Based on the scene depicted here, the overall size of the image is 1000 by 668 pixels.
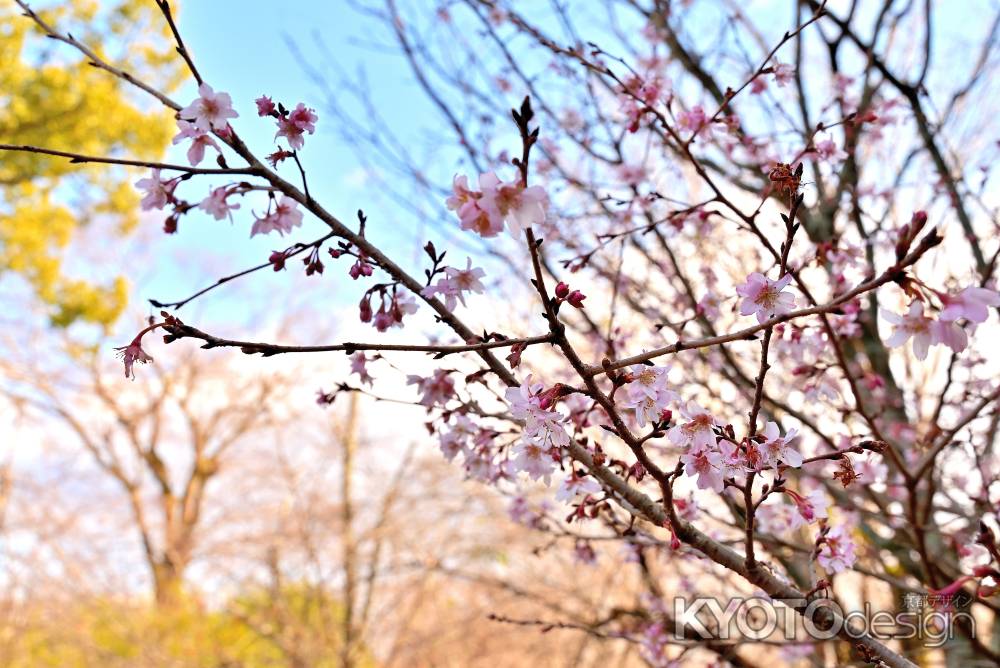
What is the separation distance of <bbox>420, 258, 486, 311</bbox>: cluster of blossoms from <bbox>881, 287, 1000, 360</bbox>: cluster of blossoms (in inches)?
24.7

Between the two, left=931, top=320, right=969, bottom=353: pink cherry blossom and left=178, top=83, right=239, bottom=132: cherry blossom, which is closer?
left=931, top=320, right=969, bottom=353: pink cherry blossom

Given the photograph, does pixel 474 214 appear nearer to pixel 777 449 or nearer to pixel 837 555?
pixel 777 449

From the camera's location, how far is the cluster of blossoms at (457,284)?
111 cm

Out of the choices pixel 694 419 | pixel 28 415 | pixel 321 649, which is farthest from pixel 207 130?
pixel 28 415

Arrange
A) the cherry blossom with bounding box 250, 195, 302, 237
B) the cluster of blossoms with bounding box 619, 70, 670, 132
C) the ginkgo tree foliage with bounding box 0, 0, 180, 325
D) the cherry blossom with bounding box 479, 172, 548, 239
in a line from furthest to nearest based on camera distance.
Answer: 1. the ginkgo tree foliage with bounding box 0, 0, 180, 325
2. the cluster of blossoms with bounding box 619, 70, 670, 132
3. the cherry blossom with bounding box 250, 195, 302, 237
4. the cherry blossom with bounding box 479, 172, 548, 239

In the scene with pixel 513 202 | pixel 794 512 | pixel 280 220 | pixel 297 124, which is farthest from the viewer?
pixel 794 512

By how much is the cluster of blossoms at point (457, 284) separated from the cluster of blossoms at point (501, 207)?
35 centimetres

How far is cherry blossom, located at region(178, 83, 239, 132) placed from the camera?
104cm

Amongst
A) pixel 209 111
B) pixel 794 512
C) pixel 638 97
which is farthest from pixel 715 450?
pixel 638 97

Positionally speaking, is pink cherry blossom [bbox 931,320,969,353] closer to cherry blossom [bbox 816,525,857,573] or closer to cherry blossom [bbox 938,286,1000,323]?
cherry blossom [bbox 938,286,1000,323]

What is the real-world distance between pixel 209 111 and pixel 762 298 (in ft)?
3.02

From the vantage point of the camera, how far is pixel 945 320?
0.74 m

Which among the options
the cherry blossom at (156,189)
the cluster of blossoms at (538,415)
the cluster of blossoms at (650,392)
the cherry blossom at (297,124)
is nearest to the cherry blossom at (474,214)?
the cluster of blossoms at (538,415)

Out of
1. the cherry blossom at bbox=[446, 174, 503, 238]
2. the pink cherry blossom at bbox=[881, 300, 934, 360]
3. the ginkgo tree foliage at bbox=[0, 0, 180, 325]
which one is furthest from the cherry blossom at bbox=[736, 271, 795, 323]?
the ginkgo tree foliage at bbox=[0, 0, 180, 325]
